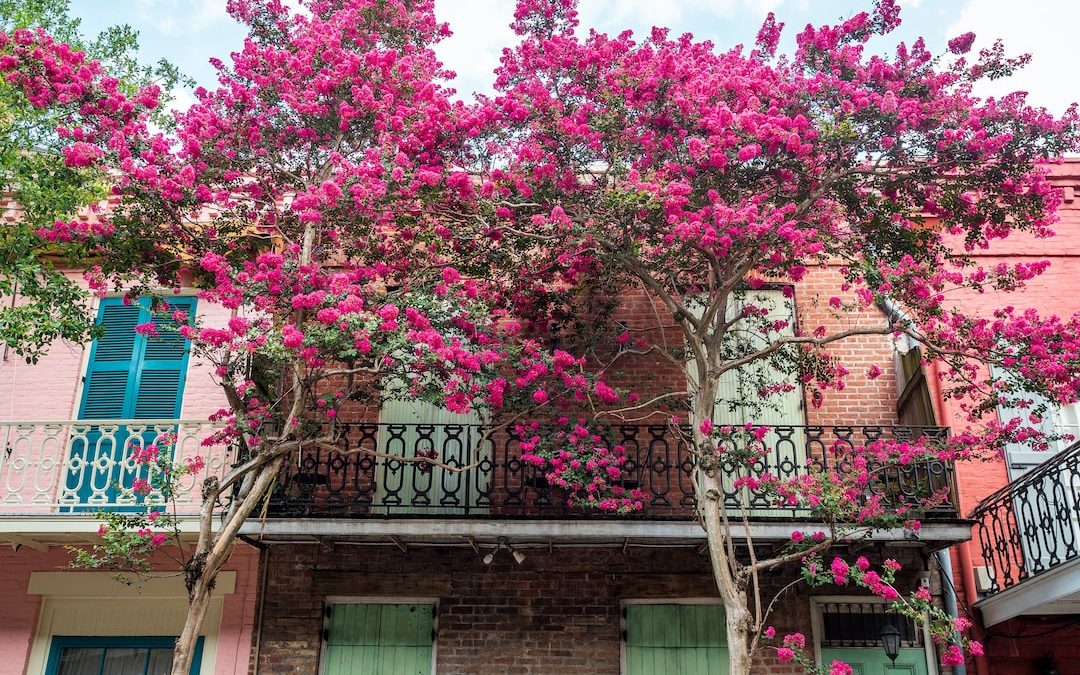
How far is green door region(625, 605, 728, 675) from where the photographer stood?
972 cm

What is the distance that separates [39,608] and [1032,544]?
10413 mm

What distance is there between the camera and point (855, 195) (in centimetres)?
925

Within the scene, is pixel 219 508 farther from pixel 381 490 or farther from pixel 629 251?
pixel 629 251

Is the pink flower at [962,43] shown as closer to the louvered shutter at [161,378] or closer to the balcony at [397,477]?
the balcony at [397,477]

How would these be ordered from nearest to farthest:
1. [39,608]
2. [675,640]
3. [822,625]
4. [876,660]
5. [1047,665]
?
[1047,665] < [876,660] < [675,640] < [822,625] < [39,608]

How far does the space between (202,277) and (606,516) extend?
4707mm

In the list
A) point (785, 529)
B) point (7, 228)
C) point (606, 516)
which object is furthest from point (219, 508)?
point (785, 529)

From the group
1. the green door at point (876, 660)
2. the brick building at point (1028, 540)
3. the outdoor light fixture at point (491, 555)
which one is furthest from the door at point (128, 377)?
the brick building at point (1028, 540)

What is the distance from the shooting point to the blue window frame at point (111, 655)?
9.91 metres

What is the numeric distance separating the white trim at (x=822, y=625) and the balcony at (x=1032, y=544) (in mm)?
640

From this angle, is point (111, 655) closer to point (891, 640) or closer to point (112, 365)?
point (112, 365)

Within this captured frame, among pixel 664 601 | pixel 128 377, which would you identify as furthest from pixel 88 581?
pixel 664 601

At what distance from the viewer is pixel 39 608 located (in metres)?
10.1

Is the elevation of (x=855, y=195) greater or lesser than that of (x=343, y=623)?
greater
